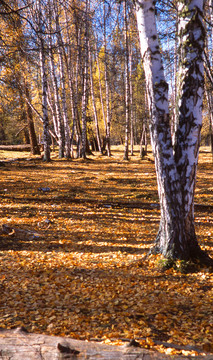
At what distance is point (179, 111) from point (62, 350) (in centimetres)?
332

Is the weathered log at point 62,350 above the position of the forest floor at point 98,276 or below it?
above

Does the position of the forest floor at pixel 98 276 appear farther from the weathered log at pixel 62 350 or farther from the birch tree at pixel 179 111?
the birch tree at pixel 179 111

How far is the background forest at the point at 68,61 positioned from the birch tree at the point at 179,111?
127 cm

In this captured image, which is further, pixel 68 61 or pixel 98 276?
pixel 68 61

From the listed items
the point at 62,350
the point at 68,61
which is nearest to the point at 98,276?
the point at 62,350

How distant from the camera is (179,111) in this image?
3910 millimetres

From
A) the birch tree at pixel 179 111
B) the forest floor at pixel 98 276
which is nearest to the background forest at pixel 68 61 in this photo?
the birch tree at pixel 179 111

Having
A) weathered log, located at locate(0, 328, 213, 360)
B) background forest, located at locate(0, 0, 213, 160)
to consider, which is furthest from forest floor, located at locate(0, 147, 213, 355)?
background forest, located at locate(0, 0, 213, 160)

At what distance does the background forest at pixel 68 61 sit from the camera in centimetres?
616

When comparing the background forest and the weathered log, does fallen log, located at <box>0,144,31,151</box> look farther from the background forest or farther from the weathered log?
the weathered log

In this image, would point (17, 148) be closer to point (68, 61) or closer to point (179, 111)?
point (68, 61)

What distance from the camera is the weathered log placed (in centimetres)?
213

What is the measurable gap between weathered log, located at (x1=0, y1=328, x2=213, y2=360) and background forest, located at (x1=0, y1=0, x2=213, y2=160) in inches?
194

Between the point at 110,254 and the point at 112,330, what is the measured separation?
231 cm
